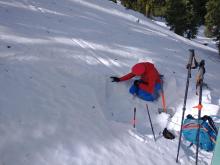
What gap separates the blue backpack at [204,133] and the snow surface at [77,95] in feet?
0.61

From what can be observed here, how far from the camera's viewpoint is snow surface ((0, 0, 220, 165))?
5.72 meters

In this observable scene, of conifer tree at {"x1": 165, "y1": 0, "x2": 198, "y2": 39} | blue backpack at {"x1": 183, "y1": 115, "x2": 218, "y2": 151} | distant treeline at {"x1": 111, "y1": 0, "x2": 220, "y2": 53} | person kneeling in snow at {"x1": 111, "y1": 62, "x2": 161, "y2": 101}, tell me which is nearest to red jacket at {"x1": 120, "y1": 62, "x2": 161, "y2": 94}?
person kneeling in snow at {"x1": 111, "y1": 62, "x2": 161, "y2": 101}

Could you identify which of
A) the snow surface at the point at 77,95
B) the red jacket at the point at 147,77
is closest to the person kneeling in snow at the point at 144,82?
the red jacket at the point at 147,77

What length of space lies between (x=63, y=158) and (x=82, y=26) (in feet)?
28.0

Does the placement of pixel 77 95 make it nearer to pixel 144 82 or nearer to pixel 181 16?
pixel 144 82

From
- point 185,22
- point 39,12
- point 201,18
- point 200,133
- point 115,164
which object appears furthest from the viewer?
point 201,18

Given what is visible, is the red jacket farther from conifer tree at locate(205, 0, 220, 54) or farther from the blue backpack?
conifer tree at locate(205, 0, 220, 54)

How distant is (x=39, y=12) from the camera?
42.6 ft

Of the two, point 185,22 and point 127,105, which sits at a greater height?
point 185,22

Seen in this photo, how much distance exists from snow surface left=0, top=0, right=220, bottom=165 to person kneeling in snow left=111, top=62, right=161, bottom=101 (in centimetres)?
19

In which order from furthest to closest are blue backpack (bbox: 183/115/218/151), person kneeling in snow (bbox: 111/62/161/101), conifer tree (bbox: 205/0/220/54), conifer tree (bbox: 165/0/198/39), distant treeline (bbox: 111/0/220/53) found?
conifer tree (bbox: 165/0/198/39)
distant treeline (bbox: 111/0/220/53)
conifer tree (bbox: 205/0/220/54)
person kneeling in snow (bbox: 111/62/161/101)
blue backpack (bbox: 183/115/218/151)

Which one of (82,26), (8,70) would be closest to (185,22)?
(82,26)

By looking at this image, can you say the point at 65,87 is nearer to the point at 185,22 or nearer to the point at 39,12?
the point at 39,12

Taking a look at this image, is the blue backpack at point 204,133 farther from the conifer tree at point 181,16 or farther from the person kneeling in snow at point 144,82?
the conifer tree at point 181,16
